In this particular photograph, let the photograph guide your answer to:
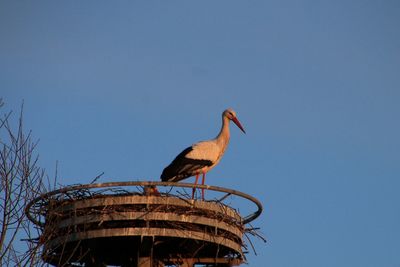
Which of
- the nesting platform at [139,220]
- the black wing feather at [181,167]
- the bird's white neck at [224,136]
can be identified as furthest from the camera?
the bird's white neck at [224,136]

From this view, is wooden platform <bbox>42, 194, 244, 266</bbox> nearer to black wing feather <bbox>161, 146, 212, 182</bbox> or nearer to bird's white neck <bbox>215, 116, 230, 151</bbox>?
black wing feather <bbox>161, 146, 212, 182</bbox>

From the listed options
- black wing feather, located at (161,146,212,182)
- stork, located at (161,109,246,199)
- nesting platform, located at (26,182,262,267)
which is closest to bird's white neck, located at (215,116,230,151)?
stork, located at (161,109,246,199)

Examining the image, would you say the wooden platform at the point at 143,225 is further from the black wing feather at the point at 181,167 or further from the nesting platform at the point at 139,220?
the black wing feather at the point at 181,167

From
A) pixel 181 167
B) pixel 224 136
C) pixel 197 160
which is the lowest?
pixel 181 167

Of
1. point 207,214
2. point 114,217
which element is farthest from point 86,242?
point 207,214

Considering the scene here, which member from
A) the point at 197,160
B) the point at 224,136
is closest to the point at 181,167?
the point at 197,160

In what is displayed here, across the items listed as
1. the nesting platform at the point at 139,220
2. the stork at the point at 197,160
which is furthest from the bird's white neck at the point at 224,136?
the nesting platform at the point at 139,220

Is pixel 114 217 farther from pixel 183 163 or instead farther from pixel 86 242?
pixel 183 163

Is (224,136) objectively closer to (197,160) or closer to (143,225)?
(197,160)

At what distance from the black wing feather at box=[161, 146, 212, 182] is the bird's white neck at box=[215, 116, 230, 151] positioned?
94 cm

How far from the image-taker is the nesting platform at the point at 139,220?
1709 centimetres

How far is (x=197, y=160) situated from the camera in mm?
20172

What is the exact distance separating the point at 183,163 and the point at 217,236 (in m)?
2.86

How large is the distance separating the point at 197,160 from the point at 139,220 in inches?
129
